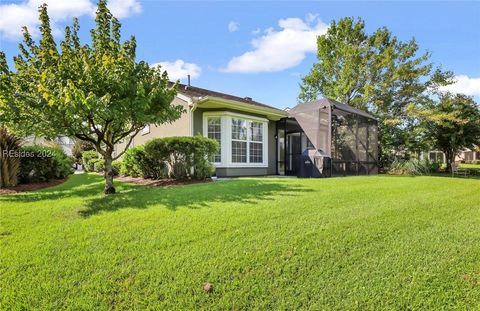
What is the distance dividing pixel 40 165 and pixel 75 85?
481 centimetres

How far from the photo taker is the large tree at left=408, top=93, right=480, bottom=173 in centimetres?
1778

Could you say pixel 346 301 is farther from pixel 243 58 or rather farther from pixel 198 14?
pixel 243 58

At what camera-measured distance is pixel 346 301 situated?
2.64 meters

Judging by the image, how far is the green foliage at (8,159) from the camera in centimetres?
747

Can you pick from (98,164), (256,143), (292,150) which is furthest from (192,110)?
(98,164)

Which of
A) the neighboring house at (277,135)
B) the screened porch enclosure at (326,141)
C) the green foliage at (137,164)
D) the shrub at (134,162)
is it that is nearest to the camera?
the green foliage at (137,164)

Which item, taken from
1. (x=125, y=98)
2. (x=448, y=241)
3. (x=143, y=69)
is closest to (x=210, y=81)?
(x=143, y=69)

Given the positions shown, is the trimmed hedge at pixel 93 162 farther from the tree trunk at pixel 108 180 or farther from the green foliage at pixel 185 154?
the tree trunk at pixel 108 180

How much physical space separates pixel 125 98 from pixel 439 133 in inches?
846

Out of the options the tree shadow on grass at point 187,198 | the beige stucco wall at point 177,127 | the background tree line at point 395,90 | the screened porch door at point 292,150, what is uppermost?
the background tree line at point 395,90

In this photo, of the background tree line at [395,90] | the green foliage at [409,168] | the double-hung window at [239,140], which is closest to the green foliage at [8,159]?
the double-hung window at [239,140]

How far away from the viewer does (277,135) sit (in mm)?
14352

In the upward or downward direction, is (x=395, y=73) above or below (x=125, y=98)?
above

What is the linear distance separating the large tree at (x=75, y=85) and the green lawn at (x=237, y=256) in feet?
6.55
